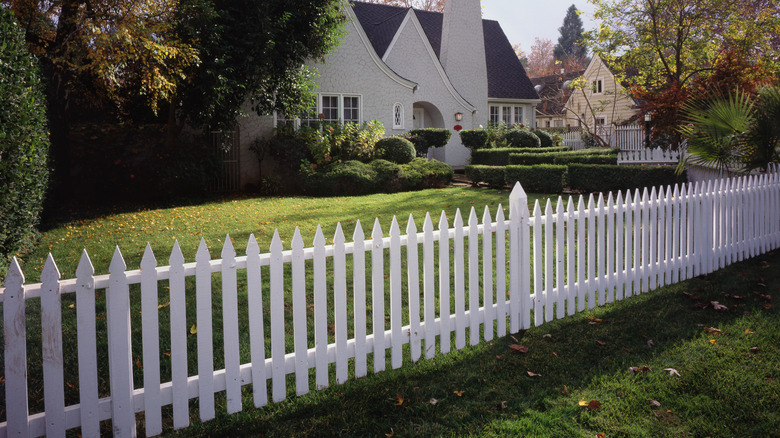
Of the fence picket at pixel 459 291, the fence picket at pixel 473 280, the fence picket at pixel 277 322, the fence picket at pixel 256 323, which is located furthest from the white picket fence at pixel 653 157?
the fence picket at pixel 256 323

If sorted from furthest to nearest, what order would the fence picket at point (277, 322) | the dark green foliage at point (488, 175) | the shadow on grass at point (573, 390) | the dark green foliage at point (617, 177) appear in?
the dark green foliage at point (488, 175), the dark green foliage at point (617, 177), the fence picket at point (277, 322), the shadow on grass at point (573, 390)

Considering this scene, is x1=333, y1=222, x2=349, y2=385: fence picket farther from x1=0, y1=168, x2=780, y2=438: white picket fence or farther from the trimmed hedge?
the trimmed hedge

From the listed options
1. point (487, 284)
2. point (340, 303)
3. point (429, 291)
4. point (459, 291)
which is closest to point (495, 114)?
point (487, 284)

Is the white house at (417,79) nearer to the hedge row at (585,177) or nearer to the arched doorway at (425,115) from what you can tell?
the arched doorway at (425,115)

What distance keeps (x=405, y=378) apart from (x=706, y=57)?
2388 cm

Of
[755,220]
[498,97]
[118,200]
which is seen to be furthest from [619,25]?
[118,200]

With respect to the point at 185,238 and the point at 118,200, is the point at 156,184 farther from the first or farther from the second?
the point at 185,238

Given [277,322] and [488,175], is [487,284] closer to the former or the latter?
[277,322]

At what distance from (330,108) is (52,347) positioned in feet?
59.2

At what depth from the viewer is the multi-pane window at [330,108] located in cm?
2028

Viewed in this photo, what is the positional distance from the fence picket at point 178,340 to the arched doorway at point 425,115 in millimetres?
22265

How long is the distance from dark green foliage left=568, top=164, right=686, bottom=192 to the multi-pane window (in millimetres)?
9335

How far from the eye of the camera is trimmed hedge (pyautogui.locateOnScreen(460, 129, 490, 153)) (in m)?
23.5

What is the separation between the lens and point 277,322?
145 inches
